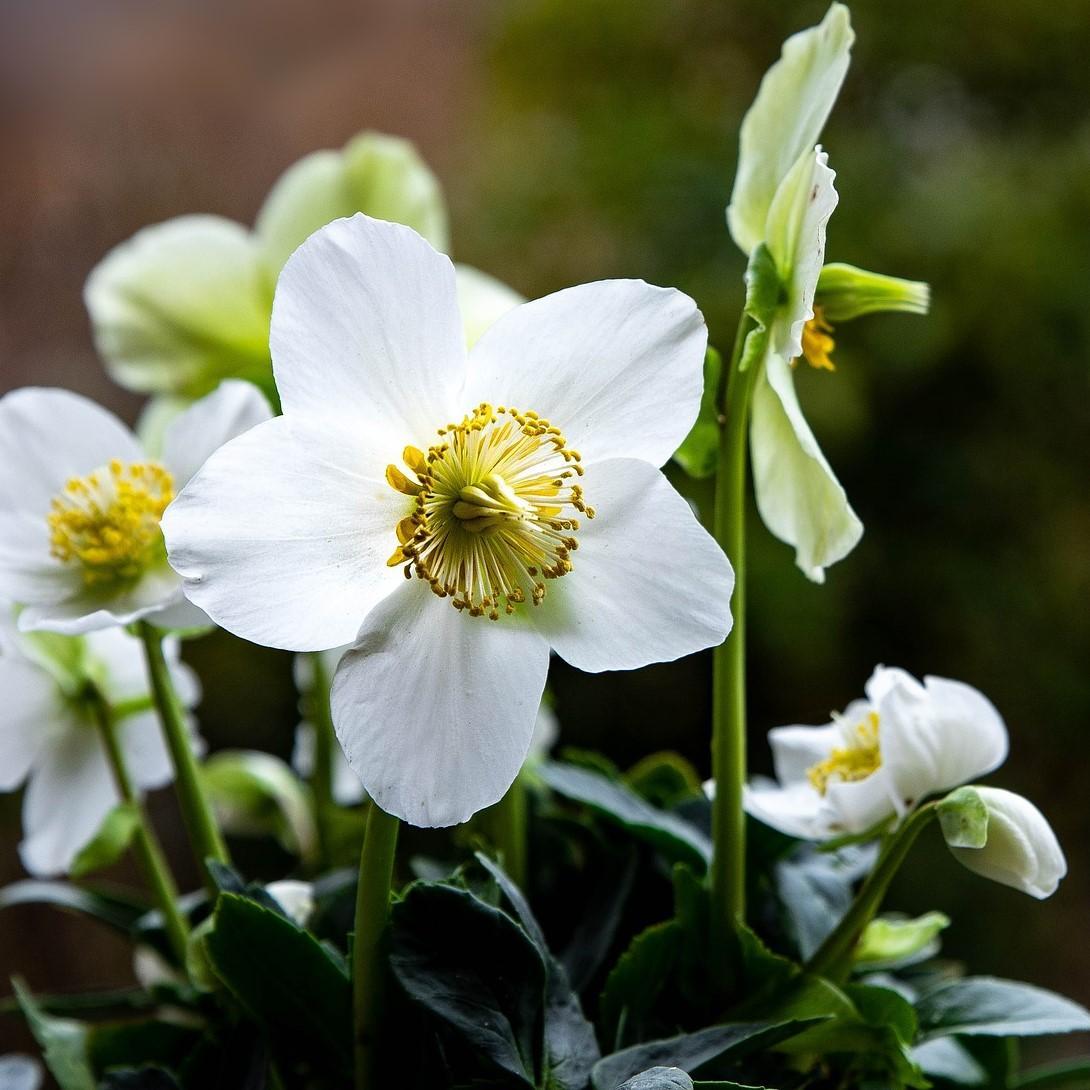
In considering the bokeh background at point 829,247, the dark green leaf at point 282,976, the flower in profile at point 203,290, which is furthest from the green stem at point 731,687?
the bokeh background at point 829,247

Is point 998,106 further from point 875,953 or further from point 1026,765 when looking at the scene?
point 875,953

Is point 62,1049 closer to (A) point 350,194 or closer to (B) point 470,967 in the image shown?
(B) point 470,967

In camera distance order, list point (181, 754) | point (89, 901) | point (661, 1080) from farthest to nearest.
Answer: point (89, 901) < point (181, 754) < point (661, 1080)

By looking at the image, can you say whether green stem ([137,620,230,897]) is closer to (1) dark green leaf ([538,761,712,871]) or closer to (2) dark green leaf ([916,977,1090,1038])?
(1) dark green leaf ([538,761,712,871])

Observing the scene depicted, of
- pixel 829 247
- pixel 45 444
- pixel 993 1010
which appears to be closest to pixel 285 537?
pixel 45 444

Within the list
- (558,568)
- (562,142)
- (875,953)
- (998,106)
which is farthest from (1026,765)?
(558,568)

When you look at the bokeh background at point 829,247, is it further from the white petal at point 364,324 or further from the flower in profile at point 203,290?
the white petal at point 364,324
